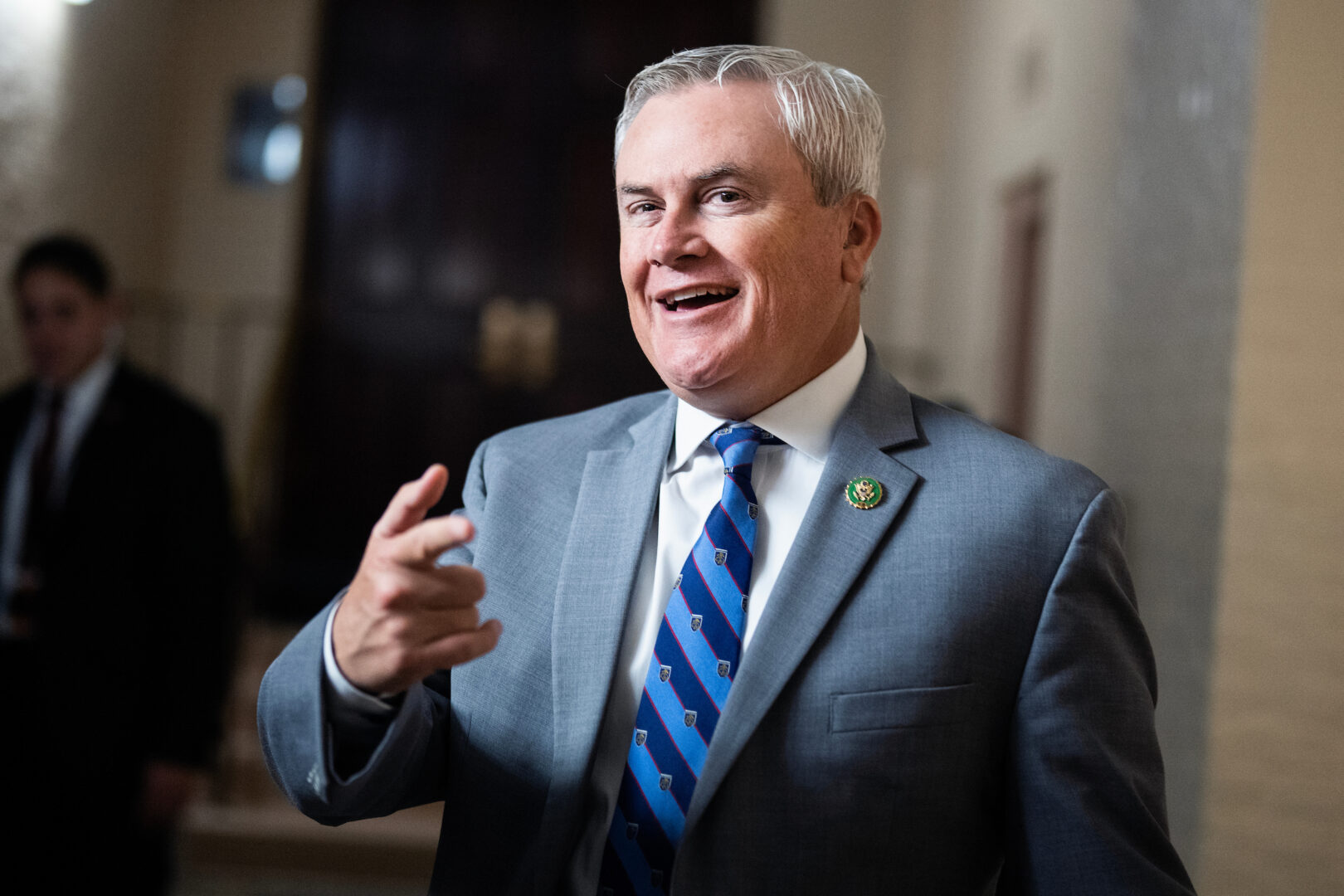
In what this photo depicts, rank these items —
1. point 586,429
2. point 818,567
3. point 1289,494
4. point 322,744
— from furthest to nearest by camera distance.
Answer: point 1289,494 → point 586,429 → point 818,567 → point 322,744

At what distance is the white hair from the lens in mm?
1304

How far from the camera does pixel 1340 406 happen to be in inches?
111

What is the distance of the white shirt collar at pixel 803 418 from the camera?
136 centimetres

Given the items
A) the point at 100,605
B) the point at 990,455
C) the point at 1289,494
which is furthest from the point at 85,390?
the point at 1289,494

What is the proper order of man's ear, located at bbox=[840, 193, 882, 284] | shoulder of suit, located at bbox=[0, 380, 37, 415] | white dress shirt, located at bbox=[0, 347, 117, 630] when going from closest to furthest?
man's ear, located at bbox=[840, 193, 882, 284] → white dress shirt, located at bbox=[0, 347, 117, 630] → shoulder of suit, located at bbox=[0, 380, 37, 415]

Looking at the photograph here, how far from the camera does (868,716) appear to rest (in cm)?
118

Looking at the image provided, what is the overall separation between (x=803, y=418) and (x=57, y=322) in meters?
2.50

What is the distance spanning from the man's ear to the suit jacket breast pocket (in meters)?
0.51

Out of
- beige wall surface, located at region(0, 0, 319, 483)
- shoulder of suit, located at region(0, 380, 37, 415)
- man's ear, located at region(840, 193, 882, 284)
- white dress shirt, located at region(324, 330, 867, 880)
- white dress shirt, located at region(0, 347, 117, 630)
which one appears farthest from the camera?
beige wall surface, located at region(0, 0, 319, 483)

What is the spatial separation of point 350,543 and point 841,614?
19.2ft

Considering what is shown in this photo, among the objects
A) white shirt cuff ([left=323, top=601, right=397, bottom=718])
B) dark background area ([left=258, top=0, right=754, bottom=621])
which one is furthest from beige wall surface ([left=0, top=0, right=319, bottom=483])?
white shirt cuff ([left=323, top=601, right=397, bottom=718])

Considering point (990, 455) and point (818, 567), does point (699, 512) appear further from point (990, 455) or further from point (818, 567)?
point (990, 455)

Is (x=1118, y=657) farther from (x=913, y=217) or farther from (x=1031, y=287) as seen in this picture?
(x=913, y=217)

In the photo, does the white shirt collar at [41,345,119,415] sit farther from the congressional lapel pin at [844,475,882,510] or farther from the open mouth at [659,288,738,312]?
the congressional lapel pin at [844,475,882,510]
